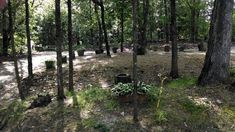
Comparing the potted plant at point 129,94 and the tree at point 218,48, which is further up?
the tree at point 218,48

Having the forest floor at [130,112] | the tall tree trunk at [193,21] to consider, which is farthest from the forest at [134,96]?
the tall tree trunk at [193,21]

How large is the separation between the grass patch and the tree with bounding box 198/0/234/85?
0.68 m

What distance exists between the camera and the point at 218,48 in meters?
12.3

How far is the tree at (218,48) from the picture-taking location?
1212 centimetres

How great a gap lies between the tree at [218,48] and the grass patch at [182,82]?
2.23ft

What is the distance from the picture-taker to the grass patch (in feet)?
42.6

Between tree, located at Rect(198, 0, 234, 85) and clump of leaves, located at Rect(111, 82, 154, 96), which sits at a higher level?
tree, located at Rect(198, 0, 234, 85)

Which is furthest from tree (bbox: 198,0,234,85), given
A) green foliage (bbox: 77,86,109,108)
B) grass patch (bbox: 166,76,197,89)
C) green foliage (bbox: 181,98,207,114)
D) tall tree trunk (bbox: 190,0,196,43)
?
tall tree trunk (bbox: 190,0,196,43)

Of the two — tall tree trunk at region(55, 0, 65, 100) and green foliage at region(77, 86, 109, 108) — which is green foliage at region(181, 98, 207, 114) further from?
tall tree trunk at region(55, 0, 65, 100)

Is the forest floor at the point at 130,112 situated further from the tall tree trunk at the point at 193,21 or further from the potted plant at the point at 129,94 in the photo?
the tall tree trunk at the point at 193,21

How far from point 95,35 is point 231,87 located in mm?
51755

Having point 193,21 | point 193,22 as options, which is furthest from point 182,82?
point 193,21

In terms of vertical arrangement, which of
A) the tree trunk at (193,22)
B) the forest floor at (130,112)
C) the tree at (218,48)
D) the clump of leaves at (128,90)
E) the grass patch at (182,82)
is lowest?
the forest floor at (130,112)

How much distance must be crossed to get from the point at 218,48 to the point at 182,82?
2.19 metres
